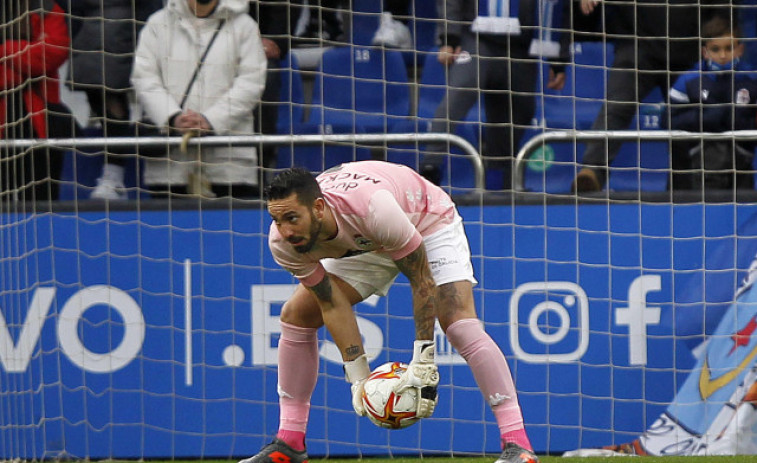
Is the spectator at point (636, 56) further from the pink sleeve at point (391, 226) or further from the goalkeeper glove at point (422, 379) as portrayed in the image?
the goalkeeper glove at point (422, 379)

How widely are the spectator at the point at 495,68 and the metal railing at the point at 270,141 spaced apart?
0.20m

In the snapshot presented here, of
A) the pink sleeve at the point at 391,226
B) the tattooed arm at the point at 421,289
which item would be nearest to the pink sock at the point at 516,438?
the tattooed arm at the point at 421,289

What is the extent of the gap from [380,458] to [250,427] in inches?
28.3

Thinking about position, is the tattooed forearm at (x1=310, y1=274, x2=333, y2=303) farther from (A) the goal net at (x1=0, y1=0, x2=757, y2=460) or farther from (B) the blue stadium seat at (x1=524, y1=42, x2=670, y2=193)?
(B) the blue stadium seat at (x1=524, y1=42, x2=670, y2=193)

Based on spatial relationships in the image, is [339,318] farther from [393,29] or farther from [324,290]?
[393,29]

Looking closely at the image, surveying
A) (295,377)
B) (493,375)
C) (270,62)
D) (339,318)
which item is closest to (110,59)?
(270,62)

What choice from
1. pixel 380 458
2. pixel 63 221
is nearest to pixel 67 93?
pixel 63 221

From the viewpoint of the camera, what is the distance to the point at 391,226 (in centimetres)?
464

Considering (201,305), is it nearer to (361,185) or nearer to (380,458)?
(380,458)

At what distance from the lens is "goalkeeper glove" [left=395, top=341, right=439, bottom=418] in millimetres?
4621

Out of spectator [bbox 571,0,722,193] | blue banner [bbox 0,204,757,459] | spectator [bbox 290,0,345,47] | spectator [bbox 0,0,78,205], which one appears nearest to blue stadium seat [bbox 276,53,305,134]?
spectator [bbox 290,0,345,47]

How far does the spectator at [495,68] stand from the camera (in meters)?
6.95

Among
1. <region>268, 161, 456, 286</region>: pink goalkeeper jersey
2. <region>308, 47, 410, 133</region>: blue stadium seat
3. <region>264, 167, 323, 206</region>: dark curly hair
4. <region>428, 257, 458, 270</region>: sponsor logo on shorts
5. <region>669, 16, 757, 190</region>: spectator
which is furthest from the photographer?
<region>308, 47, 410, 133</region>: blue stadium seat

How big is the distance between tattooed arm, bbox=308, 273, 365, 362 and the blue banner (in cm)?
173
